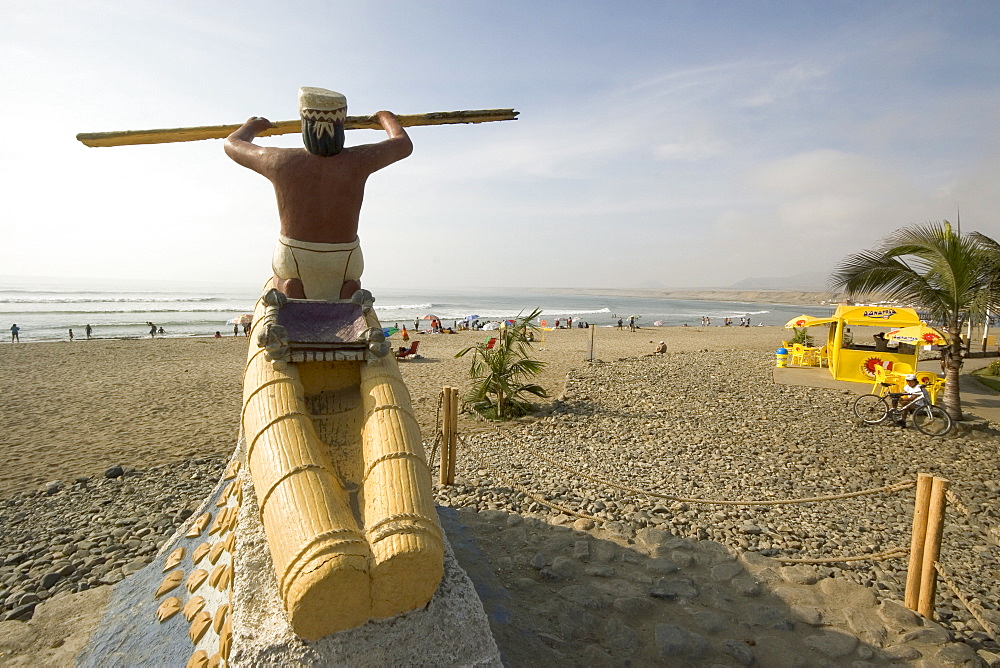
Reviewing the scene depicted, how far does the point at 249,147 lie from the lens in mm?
3660

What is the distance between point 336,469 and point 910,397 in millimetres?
8891

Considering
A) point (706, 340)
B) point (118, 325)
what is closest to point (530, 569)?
point (706, 340)

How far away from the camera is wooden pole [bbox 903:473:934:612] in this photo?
3531 mm

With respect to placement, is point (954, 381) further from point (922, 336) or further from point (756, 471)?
point (756, 471)

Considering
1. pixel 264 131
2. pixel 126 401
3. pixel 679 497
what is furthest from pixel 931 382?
pixel 126 401

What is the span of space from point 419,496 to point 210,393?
38.3 ft

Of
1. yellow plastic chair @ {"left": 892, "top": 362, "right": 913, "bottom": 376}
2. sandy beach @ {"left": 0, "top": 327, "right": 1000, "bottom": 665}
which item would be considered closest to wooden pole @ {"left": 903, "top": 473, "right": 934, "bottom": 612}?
sandy beach @ {"left": 0, "top": 327, "right": 1000, "bottom": 665}

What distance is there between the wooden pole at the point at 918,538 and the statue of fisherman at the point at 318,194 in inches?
153

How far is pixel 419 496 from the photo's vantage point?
7.72ft

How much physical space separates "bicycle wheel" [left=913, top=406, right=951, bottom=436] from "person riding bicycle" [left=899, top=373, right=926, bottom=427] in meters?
0.11

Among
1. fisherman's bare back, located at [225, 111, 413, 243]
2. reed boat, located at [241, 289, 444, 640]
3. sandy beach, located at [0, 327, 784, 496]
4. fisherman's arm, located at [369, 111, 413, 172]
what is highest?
fisherman's arm, located at [369, 111, 413, 172]

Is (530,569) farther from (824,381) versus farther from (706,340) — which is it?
(706,340)

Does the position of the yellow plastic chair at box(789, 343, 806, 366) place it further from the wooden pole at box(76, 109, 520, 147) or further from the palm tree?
the wooden pole at box(76, 109, 520, 147)

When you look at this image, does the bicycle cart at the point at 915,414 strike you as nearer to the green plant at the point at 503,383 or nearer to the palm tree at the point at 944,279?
the palm tree at the point at 944,279
